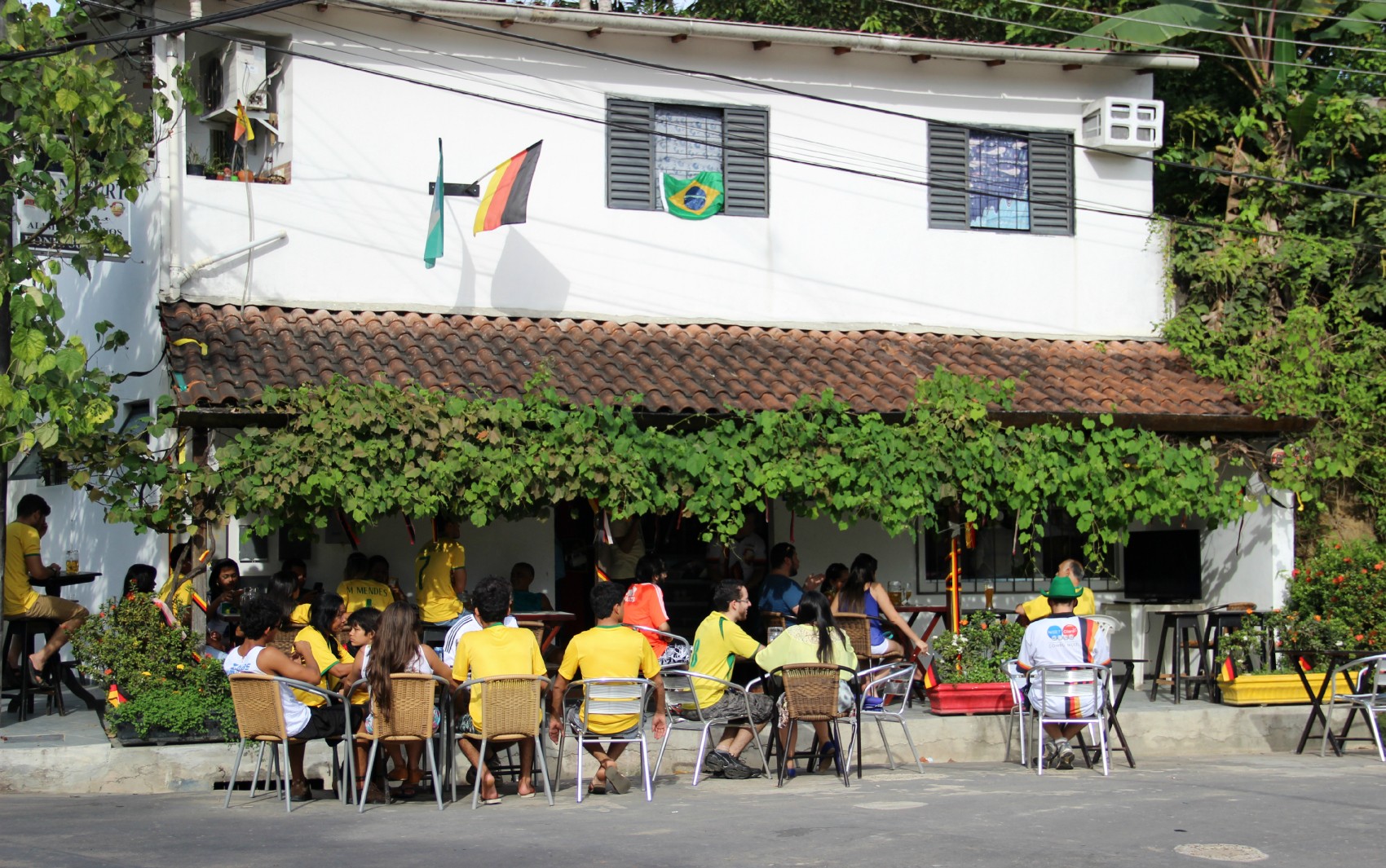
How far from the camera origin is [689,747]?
35.7 ft

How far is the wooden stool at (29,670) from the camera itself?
11.2 meters

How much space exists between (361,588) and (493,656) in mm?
3102

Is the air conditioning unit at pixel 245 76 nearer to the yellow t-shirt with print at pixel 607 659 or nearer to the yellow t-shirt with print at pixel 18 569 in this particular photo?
the yellow t-shirt with print at pixel 18 569

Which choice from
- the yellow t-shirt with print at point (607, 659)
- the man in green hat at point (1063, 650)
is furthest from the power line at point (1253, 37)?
the yellow t-shirt with print at point (607, 659)

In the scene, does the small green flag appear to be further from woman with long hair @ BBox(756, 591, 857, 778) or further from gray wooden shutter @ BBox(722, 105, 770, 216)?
woman with long hair @ BBox(756, 591, 857, 778)

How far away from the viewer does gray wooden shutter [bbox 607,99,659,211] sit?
14.2 meters

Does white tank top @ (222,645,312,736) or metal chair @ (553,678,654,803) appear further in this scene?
metal chair @ (553,678,654,803)

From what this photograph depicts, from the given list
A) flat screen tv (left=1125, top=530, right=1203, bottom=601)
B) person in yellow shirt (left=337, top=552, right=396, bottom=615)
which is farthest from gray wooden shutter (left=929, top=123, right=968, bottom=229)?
person in yellow shirt (left=337, top=552, right=396, bottom=615)

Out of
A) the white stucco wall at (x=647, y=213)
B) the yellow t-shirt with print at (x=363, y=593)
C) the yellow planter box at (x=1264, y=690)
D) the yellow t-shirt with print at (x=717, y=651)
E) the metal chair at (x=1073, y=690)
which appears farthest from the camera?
the white stucco wall at (x=647, y=213)

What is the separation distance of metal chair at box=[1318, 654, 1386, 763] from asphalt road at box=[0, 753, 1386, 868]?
870 mm

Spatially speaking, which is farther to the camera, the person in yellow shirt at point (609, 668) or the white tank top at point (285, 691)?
the person in yellow shirt at point (609, 668)

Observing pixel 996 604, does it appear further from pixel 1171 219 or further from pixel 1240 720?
pixel 1171 219

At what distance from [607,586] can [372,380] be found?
314 centimetres

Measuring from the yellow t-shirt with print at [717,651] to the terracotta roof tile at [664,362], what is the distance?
2249 mm
